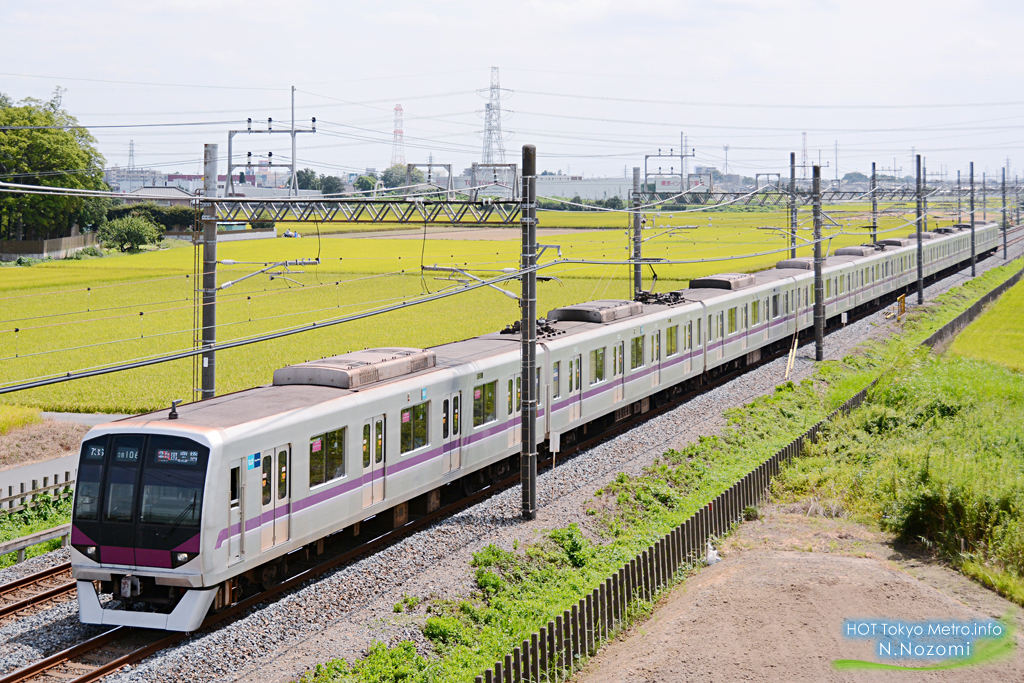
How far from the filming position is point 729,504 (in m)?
16.2

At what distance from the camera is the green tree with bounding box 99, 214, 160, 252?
202ft

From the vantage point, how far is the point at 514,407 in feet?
61.1

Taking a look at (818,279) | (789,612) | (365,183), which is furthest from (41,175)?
(789,612)

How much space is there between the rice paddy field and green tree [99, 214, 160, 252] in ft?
3.21

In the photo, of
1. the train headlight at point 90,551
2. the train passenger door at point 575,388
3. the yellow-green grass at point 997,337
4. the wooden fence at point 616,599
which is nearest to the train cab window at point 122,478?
the train headlight at point 90,551

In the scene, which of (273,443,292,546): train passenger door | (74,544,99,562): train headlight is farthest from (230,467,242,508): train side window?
(74,544,99,562): train headlight

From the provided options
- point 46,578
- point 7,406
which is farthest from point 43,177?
point 46,578

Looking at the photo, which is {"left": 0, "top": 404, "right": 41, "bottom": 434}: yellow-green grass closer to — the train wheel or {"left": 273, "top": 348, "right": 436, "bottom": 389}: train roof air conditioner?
{"left": 273, "top": 348, "right": 436, "bottom": 389}: train roof air conditioner

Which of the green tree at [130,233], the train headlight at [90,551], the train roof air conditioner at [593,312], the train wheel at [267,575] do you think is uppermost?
the green tree at [130,233]

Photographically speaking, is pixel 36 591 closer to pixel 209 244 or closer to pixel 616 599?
pixel 209 244

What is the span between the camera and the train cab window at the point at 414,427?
49.8ft

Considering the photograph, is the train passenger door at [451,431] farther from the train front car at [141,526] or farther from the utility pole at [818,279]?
the utility pole at [818,279]

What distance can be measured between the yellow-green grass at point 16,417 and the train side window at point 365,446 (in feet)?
44.3

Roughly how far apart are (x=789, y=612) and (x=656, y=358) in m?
13.1
